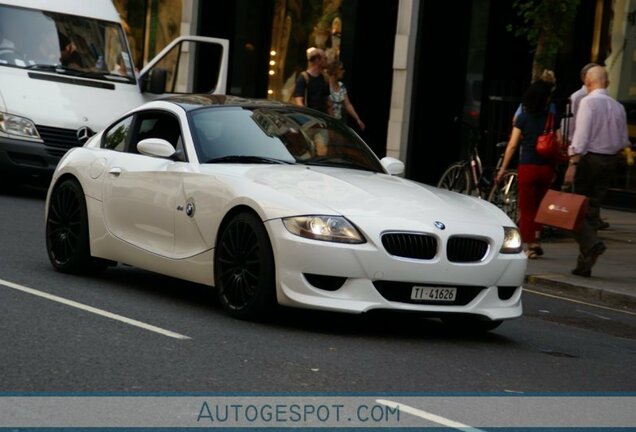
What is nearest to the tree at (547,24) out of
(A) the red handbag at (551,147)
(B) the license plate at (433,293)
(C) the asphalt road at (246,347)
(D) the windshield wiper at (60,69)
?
(A) the red handbag at (551,147)

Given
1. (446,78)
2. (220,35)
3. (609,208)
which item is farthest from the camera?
(220,35)

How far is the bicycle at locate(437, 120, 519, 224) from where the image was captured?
17984 millimetres

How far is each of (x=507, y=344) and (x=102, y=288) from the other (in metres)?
2.99

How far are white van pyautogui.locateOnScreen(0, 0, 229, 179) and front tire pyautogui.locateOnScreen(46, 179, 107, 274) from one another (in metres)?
5.93

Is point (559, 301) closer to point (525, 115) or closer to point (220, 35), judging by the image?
point (525, 115)

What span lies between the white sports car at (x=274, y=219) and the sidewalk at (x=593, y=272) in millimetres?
3403

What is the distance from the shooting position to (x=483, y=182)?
19.2 meters

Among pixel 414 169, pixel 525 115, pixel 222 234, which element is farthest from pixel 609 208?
pixel 222 234

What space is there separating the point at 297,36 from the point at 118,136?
723 inches

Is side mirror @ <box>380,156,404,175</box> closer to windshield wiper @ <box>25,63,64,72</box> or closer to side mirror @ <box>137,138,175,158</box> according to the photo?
side mirror @ <box>137,138,175,158</box>

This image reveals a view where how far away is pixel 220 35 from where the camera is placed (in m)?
32.0

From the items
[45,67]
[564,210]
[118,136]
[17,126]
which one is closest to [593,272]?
[564,210]

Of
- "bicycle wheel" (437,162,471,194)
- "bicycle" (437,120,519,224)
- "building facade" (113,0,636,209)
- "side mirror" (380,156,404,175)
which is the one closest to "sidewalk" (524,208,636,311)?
"bicycle" (437,120,519,224)

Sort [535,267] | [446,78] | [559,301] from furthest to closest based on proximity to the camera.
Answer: [446,78]
[535,267]
[559,301]
